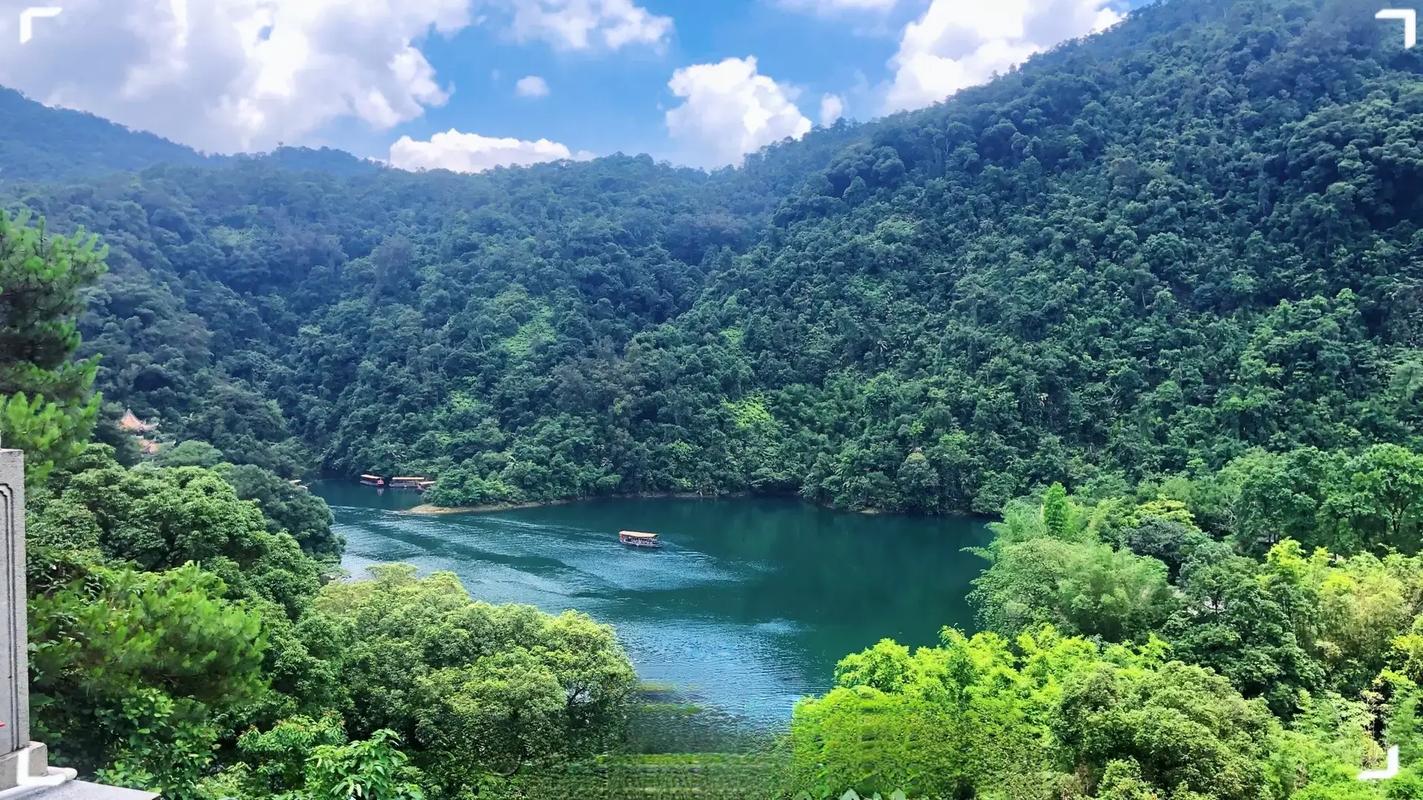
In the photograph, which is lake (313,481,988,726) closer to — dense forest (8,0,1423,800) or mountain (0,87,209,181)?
dense forest (8,0,1423,800)

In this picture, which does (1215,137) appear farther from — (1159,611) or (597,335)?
(1159,611)

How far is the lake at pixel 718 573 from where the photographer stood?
18625mm

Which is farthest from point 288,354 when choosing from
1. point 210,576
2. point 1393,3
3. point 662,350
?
point 1393,3

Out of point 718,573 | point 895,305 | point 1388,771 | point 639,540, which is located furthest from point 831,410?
point 1388,771

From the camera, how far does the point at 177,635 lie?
6.54 metres

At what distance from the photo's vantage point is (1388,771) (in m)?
7.91

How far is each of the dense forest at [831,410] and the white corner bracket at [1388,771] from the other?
144mm

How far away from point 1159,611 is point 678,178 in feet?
200

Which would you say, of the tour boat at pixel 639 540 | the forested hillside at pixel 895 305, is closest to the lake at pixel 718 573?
the tour boat at pixel 639 540

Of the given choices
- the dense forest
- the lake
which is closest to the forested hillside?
the dense forest

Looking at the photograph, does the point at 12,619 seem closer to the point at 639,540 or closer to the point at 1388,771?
the point at 1388,771

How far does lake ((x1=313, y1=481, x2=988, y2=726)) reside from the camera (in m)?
18.6

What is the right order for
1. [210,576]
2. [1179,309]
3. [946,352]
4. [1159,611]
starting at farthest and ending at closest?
[946,352] < [1179,309] < [1159,611] < [210,576]

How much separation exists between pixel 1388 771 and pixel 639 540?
77.0 ft
